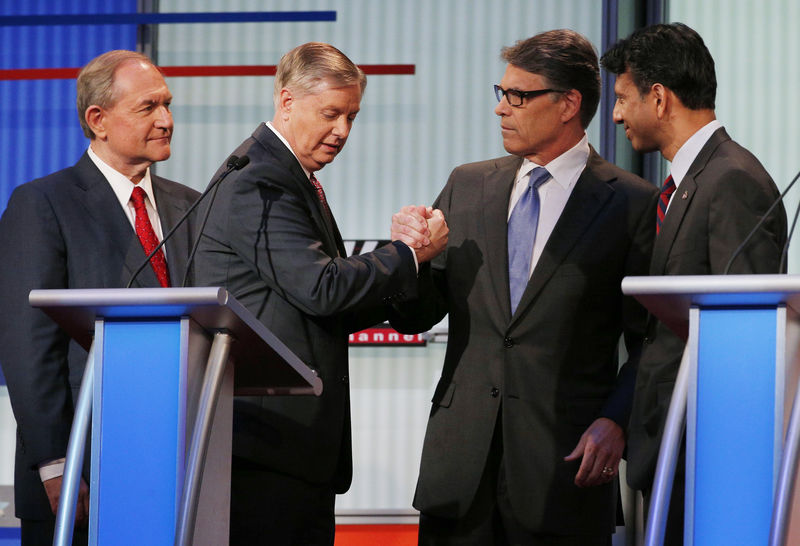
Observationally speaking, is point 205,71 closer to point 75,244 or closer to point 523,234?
point 75,244

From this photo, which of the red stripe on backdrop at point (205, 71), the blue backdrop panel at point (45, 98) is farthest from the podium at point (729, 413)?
the blue backdrop panel at point (45, 98)

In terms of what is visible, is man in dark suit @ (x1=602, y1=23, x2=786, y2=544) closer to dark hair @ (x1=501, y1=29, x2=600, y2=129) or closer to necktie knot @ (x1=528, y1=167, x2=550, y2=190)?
dark hair @ (x1=501, y1=29, x2=600, y2=129)

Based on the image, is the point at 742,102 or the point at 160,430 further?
the point at 742,102

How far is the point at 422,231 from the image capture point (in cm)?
241

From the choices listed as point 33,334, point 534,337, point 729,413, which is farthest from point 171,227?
point 729,413

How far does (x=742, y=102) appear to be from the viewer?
4805 millimetres

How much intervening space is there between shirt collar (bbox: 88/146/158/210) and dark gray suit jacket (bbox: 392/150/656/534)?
2.63ft

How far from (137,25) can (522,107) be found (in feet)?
9.52

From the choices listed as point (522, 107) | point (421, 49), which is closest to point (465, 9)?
point (421, 49)

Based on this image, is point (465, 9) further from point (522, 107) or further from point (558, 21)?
point (522, 107)

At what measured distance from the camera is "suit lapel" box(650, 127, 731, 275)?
2359 millimetres

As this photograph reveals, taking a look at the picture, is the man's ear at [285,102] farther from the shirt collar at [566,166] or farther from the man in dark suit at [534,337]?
the shirt collar at [566,166]

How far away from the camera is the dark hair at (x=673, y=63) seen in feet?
8.50

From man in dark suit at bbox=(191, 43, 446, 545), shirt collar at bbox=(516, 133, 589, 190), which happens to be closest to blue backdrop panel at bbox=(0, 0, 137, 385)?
man in dark suit at bbox=(191, 43, 446, 545)
